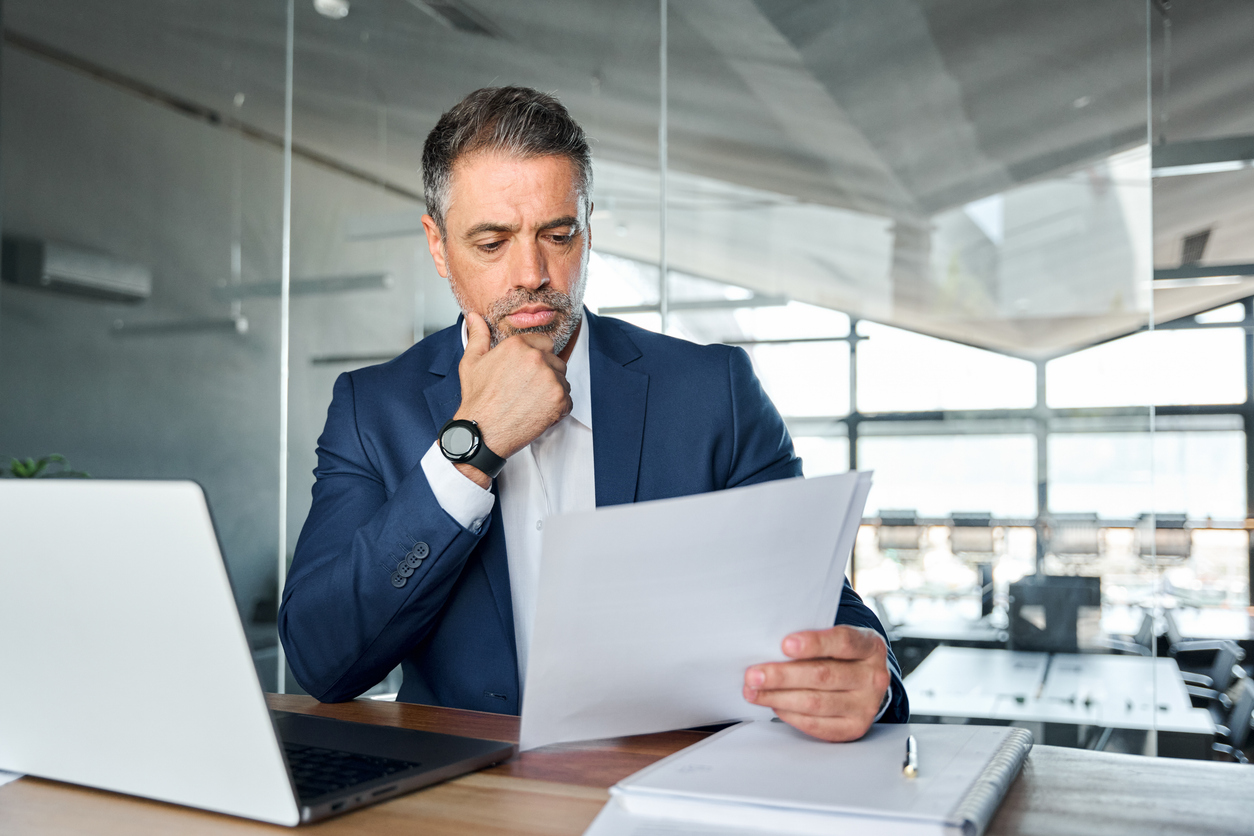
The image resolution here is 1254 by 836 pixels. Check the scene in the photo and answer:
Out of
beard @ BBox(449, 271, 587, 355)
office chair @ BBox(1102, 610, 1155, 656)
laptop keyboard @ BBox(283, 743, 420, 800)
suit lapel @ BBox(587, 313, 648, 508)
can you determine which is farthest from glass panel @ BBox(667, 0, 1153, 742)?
laptop keyboard @ BBox(283, 743, 420, 800)

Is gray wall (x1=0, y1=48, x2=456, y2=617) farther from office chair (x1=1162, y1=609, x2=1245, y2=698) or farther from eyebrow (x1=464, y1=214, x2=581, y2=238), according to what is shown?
office chair (x1=1162, y1=609, x2=1245, y2=698)

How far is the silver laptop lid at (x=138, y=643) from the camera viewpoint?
0.66 meters

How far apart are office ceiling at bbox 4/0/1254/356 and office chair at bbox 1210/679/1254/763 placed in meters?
1.31

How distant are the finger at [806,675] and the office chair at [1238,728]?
2.94m

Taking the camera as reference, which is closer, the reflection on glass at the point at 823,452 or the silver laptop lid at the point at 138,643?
the silver laptop lid at the point at 138,643

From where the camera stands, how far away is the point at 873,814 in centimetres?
68

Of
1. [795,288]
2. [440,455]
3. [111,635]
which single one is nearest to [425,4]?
[795,288]

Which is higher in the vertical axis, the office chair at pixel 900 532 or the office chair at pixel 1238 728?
the office chair at pixel 900 532

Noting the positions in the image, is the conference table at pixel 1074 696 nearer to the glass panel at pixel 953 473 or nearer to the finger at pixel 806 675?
the glass panel at pixel 953 473

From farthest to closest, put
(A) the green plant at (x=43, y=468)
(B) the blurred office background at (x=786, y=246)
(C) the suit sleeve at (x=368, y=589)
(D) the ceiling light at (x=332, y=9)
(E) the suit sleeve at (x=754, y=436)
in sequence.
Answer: (D) the ceiling light at (x=332, y=9) < (A) the green plant at (x=43, y=468) < (B) the blurred office background at (x=786, y=246) < (E) the suit sleeve at (x=754, y=436) < (C) the suit sleeve at (x=368, y=589)

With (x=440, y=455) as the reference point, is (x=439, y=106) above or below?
above

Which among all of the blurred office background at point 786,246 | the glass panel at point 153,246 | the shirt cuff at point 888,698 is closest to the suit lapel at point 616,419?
the shirt cuff at point 888,698

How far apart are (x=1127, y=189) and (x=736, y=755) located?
328cm

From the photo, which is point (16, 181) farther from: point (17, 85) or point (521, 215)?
point (521, 215)
